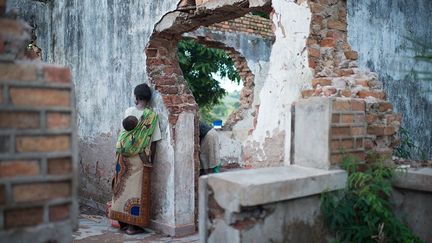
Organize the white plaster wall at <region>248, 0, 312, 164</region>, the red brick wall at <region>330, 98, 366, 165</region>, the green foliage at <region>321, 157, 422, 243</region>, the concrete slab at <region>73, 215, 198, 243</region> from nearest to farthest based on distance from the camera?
the green foliage at <region>321, 157, 422, 243</region>, the red brick wall at <region>330, 98, 366, 165</region>, the white plaster wall at <region>248, 0, 312, 164</region>, the concrete slab at <region>73, 215, 198, 243</region>

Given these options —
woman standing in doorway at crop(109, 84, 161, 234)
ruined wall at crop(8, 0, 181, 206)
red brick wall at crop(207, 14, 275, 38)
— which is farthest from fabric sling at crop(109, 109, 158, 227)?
red brick wall at crop(207, 14, 275, 38)

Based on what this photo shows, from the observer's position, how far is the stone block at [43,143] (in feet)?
5.50

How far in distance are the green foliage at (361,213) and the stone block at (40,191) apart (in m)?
1.69

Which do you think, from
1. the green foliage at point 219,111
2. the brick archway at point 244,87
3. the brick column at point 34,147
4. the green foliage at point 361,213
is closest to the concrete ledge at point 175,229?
the green foliage at point 361,213

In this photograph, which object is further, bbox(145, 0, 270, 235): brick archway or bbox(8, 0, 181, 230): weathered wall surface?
bbox(8, 0, 181, 230): weathered wall surface

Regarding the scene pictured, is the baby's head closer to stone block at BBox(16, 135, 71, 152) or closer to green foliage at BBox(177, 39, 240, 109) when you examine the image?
stone block at BBox(16, 135, 71, 152)

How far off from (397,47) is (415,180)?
3.20 m

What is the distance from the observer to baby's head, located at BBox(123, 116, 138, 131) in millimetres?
5023

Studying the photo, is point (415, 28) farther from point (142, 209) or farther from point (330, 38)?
point (142, 209)

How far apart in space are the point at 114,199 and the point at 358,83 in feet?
10.8

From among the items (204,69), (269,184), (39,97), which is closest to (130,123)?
(269,184)

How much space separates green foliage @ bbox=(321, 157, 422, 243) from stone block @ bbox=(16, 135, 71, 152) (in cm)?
172

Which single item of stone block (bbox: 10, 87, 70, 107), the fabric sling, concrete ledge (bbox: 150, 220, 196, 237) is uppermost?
stone block (bbox: 10, 87, 70, 107)

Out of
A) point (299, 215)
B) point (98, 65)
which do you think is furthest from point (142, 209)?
point (299, 215)
